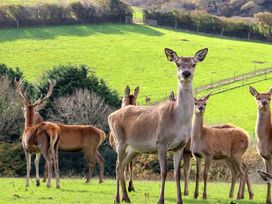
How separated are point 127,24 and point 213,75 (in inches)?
1168

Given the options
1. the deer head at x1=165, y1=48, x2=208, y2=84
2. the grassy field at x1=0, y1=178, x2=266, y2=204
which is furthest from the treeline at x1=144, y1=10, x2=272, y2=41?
the deer head at x1=165, y1=48, x2=208, y2=84

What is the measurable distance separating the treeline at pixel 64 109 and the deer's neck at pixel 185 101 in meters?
26.4

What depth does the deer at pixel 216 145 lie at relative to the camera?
2327 cm

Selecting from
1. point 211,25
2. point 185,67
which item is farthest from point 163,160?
point 211,25

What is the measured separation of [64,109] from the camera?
56.8 meters

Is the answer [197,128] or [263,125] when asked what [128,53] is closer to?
[197,128]

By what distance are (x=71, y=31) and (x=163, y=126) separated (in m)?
92.1

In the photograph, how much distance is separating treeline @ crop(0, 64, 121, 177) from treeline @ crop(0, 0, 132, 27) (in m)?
44.8

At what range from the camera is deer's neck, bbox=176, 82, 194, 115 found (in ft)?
62.0

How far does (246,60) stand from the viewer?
104 metres

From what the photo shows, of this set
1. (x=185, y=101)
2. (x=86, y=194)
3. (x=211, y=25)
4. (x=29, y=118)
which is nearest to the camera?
(x=185, y=101)

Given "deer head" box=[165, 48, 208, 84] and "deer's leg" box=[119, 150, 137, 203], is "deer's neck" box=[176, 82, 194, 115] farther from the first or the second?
"deer's leg" box=[119, 150, 137, 203]

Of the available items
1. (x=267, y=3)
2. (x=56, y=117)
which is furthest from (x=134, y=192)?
(x=267, y=3)

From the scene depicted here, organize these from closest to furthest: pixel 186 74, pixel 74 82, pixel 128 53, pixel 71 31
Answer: pixel 186 74 → pixel 74 82 → pixel 128 53 → pixel 71 31
